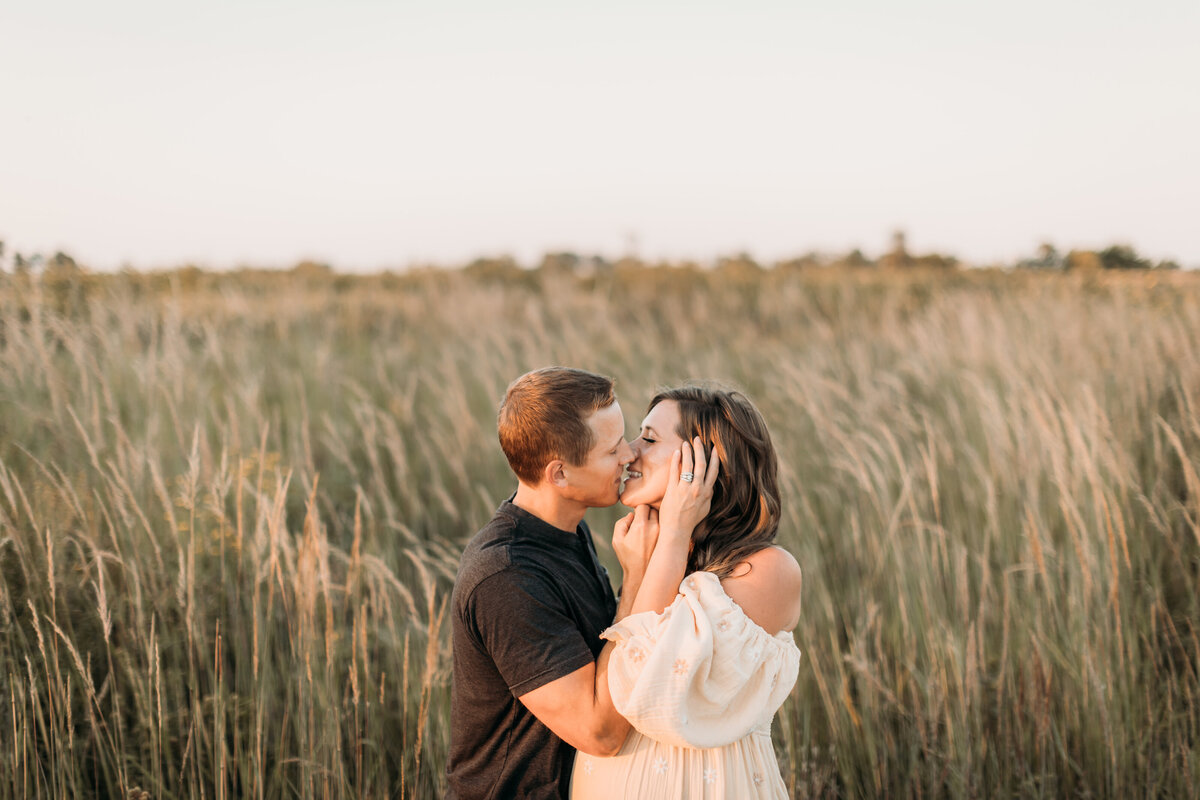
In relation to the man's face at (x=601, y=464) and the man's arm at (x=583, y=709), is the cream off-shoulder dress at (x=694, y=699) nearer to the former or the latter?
the man's arm at (x=583, y=709)

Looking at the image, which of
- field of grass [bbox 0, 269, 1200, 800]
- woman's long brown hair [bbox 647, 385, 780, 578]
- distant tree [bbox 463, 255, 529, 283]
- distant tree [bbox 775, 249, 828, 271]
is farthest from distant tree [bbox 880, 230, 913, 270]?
woman's long brown hair [bbox 647, 385, 780, 578]

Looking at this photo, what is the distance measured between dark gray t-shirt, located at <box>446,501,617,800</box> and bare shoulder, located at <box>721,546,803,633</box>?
1.21 ft

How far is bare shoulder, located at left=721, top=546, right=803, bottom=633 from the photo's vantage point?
1915 mm

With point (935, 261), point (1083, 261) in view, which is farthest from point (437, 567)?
point (935, 261)

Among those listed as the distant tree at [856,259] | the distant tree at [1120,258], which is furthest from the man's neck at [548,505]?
the distant tree at [856,259]

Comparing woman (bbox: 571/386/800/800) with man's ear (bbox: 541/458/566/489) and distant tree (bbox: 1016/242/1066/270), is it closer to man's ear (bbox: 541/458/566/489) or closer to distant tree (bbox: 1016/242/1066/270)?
man's ear (bbox: 541/458/566/489)

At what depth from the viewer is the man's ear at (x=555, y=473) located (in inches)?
76.7

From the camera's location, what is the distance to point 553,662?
1.75 metres

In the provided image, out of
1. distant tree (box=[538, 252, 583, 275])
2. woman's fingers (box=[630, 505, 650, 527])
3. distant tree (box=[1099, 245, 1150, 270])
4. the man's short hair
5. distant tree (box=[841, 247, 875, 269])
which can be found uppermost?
distant tree (box=[538, 252, 583, 275])

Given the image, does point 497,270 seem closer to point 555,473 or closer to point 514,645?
point 555,473

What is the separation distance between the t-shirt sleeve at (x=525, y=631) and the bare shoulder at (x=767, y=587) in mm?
401

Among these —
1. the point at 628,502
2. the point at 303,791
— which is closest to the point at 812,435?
the point at 628,502

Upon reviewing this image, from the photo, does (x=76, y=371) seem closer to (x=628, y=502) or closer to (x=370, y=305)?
(x=628, y=502)

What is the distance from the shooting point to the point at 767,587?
1925 mm
